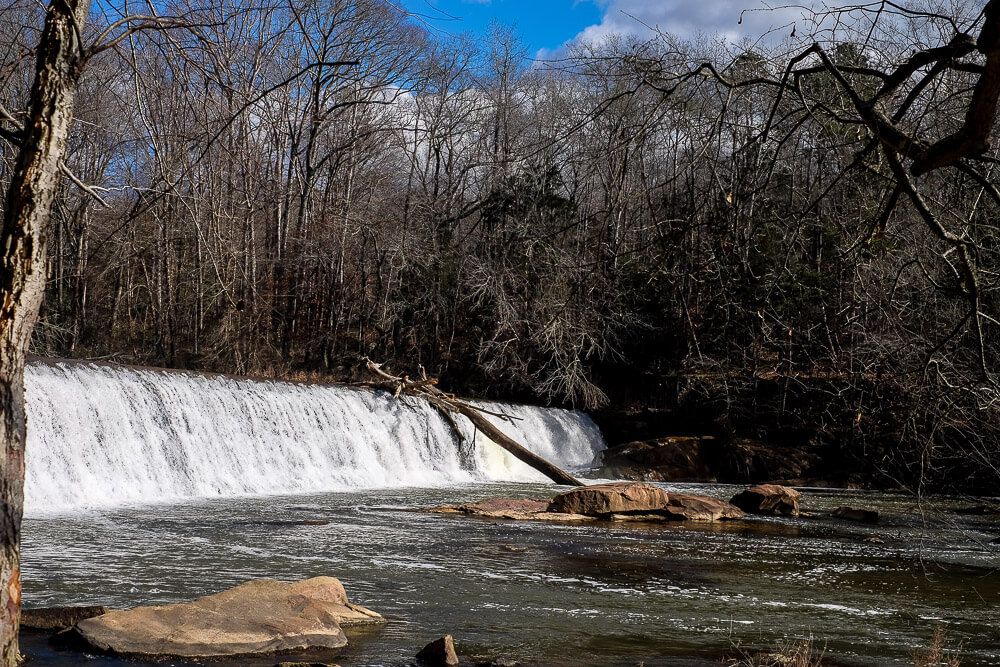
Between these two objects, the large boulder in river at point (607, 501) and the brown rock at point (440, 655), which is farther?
the large boulder in river at point (607, 501)

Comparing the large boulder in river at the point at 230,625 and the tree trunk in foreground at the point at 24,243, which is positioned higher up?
the tree trunk in foreground at the point at 24,243

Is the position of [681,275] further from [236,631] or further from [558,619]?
[558,619]

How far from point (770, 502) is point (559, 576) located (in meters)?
7.46

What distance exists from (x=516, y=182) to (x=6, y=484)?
2288 cm

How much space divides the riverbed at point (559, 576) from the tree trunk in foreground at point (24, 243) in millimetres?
2286

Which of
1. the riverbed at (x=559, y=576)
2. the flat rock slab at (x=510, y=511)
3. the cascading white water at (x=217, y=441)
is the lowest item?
the riverbed at (x=559, y=576)

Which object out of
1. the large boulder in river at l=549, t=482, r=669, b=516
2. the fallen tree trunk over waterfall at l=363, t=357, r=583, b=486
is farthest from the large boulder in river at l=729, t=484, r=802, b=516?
the fallen tree trunk over waterfall at l=363, t=357, r=583, b=486

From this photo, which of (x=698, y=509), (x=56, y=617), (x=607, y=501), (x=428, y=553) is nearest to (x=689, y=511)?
(x=698, y=509)

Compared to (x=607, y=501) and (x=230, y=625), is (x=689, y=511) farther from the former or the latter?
(x=230, y=625)

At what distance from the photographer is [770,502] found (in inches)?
620

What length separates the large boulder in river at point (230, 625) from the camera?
19.2 ft

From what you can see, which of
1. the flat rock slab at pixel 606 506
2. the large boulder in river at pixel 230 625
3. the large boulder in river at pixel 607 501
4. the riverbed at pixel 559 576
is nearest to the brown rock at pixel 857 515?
the riverbed at pixel 559 576

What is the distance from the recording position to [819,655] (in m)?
6.18

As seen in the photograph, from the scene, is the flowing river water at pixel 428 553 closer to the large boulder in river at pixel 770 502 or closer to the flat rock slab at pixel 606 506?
the flat rock slab at pixel 606 506
